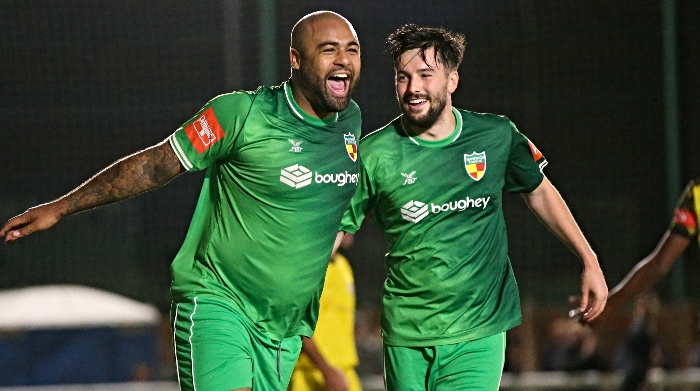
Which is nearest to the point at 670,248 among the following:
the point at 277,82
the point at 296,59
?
the point at 296,59

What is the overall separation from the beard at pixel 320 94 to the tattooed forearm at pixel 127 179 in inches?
23.8

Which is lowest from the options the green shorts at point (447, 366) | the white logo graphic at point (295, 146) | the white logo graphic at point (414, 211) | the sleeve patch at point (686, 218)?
the green shorts at point (447, 366)

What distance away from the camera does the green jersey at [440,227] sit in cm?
505

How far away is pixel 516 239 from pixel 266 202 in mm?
7503

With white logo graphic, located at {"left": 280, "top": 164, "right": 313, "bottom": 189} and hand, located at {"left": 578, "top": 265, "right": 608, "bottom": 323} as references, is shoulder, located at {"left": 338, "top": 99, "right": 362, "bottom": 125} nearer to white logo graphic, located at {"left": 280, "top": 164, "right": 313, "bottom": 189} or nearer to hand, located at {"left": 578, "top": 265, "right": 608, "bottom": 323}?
white logo graphic, located at {"left": 280, "top": 164, "right": 313, "bottom": 189}

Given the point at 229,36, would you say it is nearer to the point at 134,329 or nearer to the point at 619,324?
the point at 134,329

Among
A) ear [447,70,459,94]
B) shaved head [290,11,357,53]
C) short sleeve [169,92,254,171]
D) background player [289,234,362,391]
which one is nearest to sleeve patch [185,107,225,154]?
short sleeve [169,92,254,171]

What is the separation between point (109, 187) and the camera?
4.27 metres

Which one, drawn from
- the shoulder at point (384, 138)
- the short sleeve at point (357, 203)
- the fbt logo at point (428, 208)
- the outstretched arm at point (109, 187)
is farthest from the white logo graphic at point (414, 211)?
the outstretched arm at point (109, 187)

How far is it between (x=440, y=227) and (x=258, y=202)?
3.04ft

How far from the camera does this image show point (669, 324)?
1080 centimetres

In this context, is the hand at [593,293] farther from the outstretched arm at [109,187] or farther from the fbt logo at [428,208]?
the outstretched arm at [109,187]

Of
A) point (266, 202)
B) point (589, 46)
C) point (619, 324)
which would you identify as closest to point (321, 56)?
point (266, 202)

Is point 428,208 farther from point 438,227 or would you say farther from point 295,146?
point 295,146
